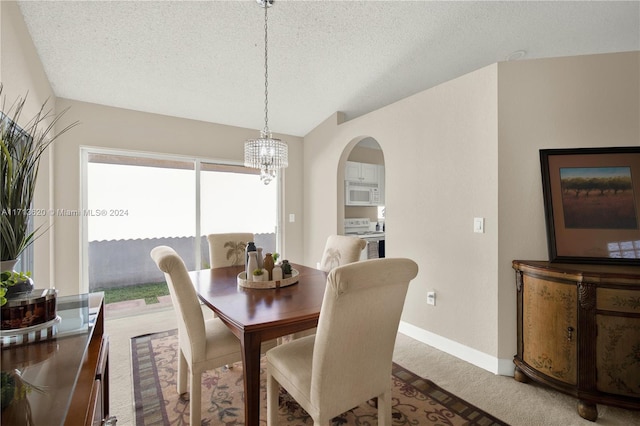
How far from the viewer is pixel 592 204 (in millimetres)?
2064

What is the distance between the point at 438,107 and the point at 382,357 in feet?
7.53

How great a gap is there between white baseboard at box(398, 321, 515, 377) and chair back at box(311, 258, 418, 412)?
4.75ft

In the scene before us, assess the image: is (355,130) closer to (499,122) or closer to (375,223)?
(499,122)

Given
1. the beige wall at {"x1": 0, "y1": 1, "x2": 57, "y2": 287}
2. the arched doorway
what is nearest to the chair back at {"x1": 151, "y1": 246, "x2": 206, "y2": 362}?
the beige wall at {"x1": 0, "y1": 1, "x2": 57, "y2": 287}

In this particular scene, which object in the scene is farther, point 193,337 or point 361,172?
point 361,172

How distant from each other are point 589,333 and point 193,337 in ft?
7.83

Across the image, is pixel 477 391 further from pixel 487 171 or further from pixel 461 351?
pixel 487 171

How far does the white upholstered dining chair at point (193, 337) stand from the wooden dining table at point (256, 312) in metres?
0.14

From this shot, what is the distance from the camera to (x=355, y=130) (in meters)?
3.70

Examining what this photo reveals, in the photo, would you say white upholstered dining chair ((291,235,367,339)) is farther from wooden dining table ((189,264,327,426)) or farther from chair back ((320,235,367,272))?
wooden dining table ((189,264,327,426))

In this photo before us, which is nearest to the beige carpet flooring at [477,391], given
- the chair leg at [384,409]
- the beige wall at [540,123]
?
the beige wall at [540,123]

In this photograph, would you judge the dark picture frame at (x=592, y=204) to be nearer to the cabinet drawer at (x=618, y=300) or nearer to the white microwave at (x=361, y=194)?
the cabinet drawer at (x=618, y=300)

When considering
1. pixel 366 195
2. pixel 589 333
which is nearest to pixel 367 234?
pixel 366 195

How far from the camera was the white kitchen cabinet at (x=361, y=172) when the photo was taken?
4.76m
